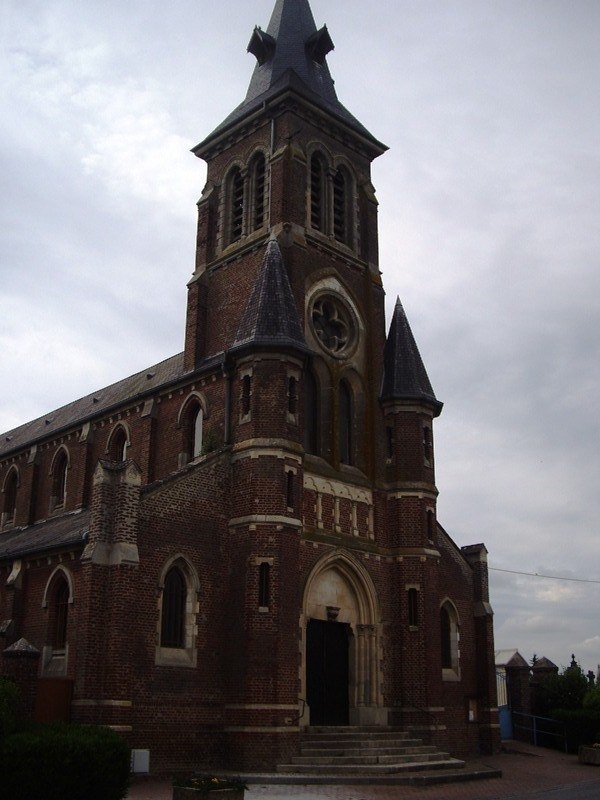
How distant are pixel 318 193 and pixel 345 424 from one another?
29.6ft

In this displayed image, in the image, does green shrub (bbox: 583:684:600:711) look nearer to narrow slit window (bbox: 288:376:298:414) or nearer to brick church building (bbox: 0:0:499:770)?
brick church building (bbox: 0:0:499:770)

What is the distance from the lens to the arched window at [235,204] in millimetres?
33250

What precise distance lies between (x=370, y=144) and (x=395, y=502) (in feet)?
48.1

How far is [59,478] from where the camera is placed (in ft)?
123

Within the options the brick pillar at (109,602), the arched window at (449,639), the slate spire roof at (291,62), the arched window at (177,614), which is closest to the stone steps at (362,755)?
the arched window at (177,614)

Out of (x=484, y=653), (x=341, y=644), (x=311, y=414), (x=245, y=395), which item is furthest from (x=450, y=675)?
(x=245, y=395)

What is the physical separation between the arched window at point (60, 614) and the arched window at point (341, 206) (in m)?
16.1

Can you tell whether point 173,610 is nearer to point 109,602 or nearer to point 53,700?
point 109,602

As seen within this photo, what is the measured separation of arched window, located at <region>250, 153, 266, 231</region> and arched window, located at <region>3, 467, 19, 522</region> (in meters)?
16.6

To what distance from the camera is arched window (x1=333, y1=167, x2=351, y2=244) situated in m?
33.6

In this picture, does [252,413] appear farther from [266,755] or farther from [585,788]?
[585,788]

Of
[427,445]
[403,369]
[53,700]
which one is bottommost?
[53,700]

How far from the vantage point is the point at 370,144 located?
3547cm

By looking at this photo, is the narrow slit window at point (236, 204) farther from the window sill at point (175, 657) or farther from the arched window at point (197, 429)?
the window sill at point (175, 657)
